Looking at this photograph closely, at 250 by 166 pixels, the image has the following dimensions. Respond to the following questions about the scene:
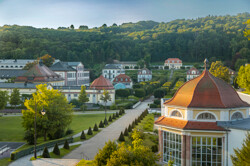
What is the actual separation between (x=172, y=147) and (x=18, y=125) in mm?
28122

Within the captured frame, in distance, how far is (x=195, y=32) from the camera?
183m

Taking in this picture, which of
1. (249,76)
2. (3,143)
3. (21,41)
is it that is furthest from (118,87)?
(21,41)

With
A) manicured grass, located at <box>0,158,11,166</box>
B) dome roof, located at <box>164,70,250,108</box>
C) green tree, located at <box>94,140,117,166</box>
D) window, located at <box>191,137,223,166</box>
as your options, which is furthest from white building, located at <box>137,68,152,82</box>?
green tree, located at <box>94,140,117,166</box>

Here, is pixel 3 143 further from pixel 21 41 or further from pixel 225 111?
pixel 21 41

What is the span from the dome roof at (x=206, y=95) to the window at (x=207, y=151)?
2.57m

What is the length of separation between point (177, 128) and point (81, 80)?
78.4 metres

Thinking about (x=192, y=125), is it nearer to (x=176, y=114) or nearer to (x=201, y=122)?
(x=201, y=122)

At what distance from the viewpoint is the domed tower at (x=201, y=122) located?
67.2 feet

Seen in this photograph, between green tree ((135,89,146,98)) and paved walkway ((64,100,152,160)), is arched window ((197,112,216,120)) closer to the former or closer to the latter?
paved walkway ((64,100,152,160))

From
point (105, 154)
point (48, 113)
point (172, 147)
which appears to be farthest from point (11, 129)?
point (172, 147)

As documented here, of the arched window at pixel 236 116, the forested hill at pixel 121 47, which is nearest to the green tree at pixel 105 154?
the arched window at pixel 236 116

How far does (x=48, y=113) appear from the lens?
32219 millimetres

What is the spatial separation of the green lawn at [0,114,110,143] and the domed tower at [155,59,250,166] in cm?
1774

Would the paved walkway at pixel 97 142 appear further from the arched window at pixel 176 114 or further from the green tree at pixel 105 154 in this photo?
the arched window at pixel 176 114
